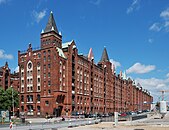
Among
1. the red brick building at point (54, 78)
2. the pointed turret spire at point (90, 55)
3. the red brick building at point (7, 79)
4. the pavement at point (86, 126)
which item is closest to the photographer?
the pavement at point (86, 126)

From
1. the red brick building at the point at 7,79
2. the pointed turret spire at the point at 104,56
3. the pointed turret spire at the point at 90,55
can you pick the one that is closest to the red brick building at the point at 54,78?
the pointed turret spire at the point at 90,55

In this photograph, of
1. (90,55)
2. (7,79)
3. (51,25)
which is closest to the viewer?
(51,25)

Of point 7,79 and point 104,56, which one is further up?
point 104,56

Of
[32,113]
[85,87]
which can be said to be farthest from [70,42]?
[32,113]

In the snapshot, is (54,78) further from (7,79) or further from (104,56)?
(104,56)

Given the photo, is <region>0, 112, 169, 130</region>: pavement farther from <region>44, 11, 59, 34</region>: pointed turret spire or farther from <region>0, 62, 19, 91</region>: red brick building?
<region>0, 62, 19, 91</region>: red brick building

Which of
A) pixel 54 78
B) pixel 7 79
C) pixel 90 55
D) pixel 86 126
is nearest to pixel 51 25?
pixel 54 78

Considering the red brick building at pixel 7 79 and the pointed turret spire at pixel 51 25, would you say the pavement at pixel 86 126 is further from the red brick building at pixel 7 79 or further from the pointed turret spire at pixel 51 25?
the red brick building at pixel 7 79

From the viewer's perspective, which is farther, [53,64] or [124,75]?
[124,75]

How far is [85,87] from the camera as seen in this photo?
4230 inches

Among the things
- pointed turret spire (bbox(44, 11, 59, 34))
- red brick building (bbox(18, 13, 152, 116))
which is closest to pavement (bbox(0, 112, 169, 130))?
red brick building (bbox(18, 13, 152, 116))

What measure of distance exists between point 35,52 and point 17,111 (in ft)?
77.9

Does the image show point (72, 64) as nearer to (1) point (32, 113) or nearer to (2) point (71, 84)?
(2) point (71, 84)

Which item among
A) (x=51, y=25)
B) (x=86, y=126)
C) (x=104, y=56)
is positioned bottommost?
(x=86, y=126)
